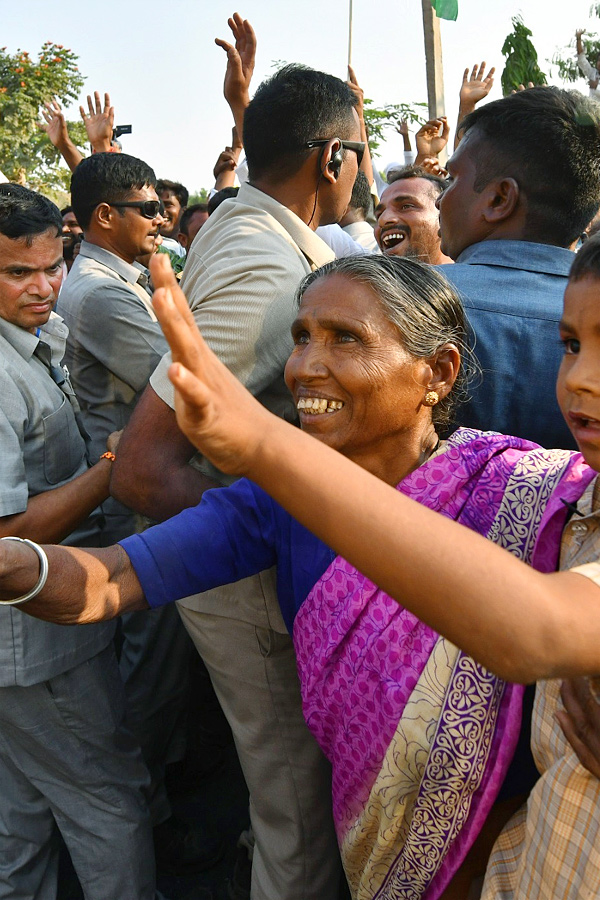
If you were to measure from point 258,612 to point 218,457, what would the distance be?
1166 millimetres

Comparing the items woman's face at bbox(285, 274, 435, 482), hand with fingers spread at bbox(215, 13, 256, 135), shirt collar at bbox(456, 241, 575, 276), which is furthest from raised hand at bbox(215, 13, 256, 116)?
woman's face at bbox(285, 274, 435, 482)

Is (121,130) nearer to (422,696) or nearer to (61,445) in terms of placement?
(61,445)

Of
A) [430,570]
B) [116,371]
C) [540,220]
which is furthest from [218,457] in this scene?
[116,371]

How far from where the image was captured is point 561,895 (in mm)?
1197

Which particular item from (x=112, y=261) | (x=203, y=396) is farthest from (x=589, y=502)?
(x=112, y=261)

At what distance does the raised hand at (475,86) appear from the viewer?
4930 mm

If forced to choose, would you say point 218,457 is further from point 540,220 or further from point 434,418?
point 540,220

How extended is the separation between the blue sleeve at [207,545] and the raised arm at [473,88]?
3942 mm

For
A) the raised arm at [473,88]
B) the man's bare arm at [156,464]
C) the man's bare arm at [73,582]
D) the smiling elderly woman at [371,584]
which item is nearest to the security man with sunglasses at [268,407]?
the man's bare arm at [156,464]

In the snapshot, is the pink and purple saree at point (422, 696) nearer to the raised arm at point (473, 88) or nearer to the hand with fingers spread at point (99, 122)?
the raised arm at point (473, 88)

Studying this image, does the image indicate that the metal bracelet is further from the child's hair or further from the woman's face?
the child's hair

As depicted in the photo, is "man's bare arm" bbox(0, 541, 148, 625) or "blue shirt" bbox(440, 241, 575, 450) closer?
"man's bare arm" bbox(0, 541, 148, 625)

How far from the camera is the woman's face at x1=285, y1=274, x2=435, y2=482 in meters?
1.63

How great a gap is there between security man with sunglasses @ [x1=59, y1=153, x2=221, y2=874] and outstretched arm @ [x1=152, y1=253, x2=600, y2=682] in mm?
2082
